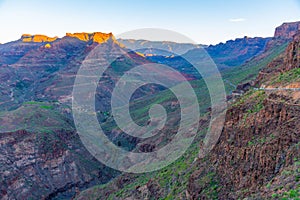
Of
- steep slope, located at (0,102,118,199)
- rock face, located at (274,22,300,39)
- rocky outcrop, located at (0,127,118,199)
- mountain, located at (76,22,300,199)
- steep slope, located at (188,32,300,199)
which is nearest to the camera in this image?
steep slope, located at (188,32,300,199)

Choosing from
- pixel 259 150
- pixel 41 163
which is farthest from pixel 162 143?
pixel 259 150

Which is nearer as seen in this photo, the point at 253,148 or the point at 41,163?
the point at 253,148

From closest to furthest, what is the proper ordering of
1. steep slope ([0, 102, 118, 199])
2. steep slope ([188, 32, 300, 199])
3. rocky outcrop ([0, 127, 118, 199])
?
steep slope ([188, 32, 300, 199]) → rocky outcrop ([0, 127, 118, 199]) → steep slope ([0, 102, 118, 199])

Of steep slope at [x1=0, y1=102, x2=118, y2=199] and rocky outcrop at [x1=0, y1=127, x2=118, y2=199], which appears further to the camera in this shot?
steep slope at [x1=0, y1=102, x2=118, y2=199]

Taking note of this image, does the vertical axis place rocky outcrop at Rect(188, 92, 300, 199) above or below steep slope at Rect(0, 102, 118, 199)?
above

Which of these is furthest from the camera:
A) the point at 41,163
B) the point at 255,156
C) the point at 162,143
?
the point at 41,163

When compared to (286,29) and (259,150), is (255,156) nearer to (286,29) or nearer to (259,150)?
(259,150)

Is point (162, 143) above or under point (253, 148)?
under

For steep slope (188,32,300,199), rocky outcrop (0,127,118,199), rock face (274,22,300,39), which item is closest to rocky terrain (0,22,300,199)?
steep slope (188,32,300,199)

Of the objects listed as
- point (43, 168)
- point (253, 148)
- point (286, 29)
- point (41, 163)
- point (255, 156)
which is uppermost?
point (286, 29)

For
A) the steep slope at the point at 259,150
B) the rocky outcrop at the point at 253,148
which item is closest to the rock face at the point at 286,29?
the steep slope at the point at 259,150

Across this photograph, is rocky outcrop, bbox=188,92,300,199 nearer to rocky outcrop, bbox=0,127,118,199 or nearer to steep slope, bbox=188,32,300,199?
steep slope, bbox=188,32,300,199

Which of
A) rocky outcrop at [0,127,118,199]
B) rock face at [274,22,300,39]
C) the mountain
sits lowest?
rocky outcrop at [0,127,118,199]

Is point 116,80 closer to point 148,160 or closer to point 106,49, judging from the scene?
point 106,49
